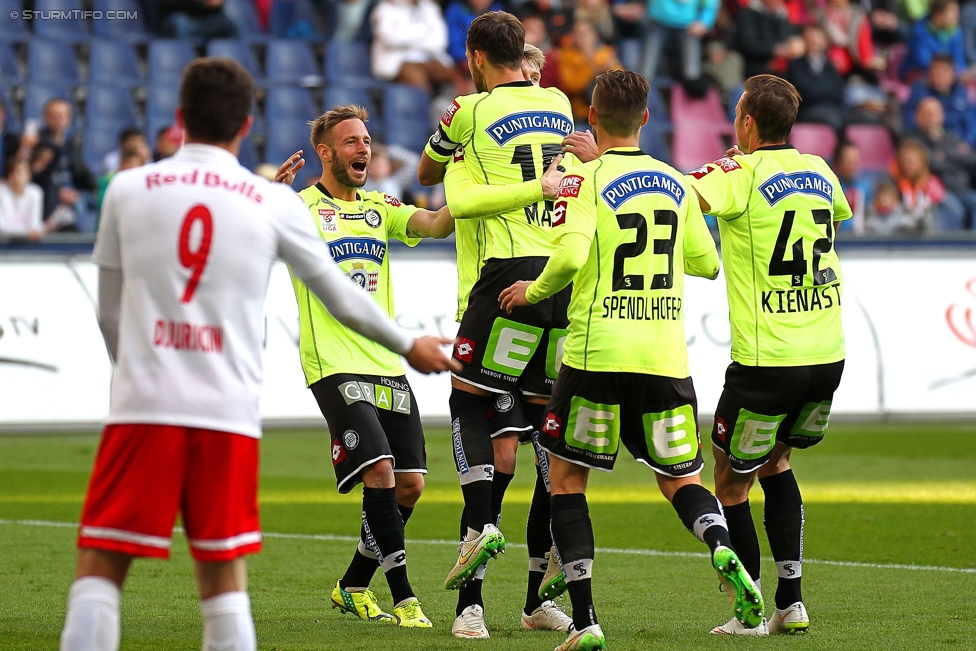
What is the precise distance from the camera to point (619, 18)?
18906 millimetres

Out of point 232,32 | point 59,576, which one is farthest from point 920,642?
point 232,32

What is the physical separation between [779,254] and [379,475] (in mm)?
1980

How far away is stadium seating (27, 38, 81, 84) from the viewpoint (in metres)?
17.3

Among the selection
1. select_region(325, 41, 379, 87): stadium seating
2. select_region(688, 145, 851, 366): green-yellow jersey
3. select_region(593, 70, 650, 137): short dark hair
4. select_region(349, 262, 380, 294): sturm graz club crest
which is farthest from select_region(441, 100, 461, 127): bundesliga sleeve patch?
select_region(325, 41, 379, 87): stadium seating

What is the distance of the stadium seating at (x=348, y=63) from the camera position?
1798cm

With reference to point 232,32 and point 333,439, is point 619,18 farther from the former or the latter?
point 333,439

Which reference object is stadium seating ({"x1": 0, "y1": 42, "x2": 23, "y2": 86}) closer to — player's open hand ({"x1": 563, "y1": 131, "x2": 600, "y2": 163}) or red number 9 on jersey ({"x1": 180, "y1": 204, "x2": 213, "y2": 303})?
player's open hand ({"x1": 563, "y1": 131, "x2": 600, "y2": 163})

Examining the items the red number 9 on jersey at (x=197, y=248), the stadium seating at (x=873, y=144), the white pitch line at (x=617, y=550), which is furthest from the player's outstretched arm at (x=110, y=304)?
the stadium seating at (x=873, y=144)

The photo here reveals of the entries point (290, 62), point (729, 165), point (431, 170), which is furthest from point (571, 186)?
point (290, 62)

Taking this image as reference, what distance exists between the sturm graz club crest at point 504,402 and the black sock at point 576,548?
1098 mm

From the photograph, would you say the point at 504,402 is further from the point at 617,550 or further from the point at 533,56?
the point at 617,550

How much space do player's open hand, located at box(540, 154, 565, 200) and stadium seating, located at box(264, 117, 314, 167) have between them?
11506mm

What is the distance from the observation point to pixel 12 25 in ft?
57.3

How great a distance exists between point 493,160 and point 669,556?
2.92 m
